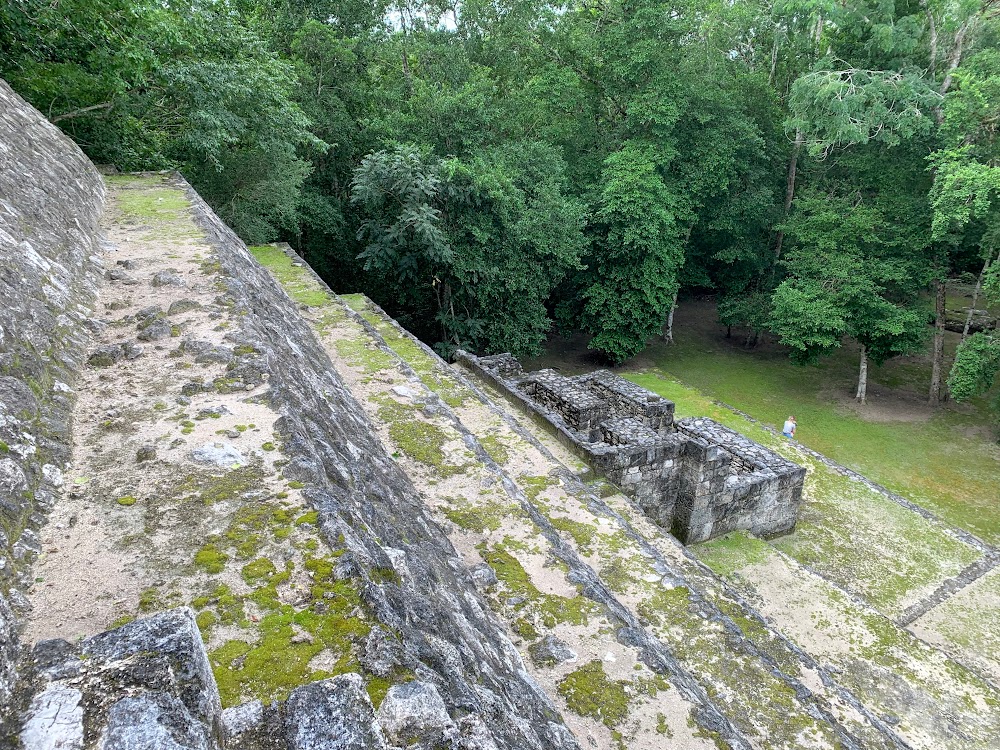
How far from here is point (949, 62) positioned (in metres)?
17.3

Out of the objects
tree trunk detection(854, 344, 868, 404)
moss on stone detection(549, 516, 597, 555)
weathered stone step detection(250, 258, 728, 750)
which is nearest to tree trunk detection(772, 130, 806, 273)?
tree trunk detection(854, 344, 868, 404)

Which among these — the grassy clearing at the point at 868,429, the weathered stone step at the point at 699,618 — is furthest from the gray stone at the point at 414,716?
the grassy clearing at the point at 868,429

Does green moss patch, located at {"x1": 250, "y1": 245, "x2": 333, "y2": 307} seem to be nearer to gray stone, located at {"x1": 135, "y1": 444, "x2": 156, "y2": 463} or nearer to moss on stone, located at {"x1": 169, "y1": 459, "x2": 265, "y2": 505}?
gray stone, located at {"x1": 135, "y1": 444, "x2": 156, "y2": 463}

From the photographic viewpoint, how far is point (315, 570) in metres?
2.32

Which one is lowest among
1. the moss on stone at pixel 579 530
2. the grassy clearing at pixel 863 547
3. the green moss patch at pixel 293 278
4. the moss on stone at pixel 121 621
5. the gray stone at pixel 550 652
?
the grassy clearing at pixel 863 547

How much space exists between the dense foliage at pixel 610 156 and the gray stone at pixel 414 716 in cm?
1147

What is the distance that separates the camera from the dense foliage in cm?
1426

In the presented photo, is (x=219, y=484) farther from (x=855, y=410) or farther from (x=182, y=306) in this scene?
(x=855, y=410)

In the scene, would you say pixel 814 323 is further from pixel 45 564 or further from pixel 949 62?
pixel 45 564

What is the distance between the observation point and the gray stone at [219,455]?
2.88 m

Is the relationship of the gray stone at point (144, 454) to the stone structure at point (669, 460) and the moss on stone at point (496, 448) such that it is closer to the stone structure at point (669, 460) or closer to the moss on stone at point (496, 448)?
the moss on stone at point (496, 448)

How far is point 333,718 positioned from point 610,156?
18342mm

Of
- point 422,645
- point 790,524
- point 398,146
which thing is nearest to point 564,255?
point 398,146

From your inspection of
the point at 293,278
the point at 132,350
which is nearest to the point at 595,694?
the point at 132,350
